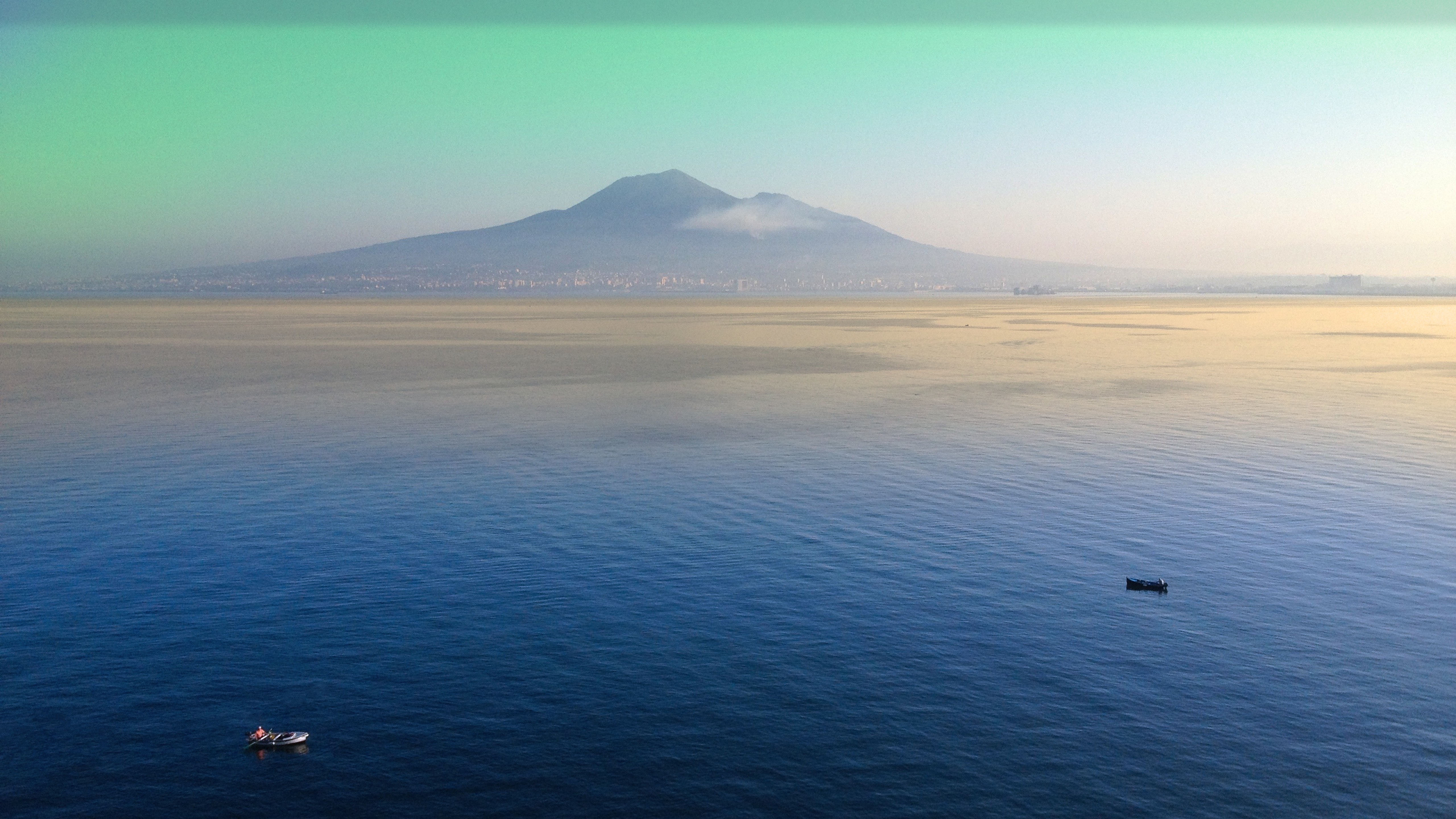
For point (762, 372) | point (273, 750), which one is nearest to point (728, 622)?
point (273, 750)

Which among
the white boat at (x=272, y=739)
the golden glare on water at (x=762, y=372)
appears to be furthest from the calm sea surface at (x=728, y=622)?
the golden glare on water at (x=762, y=372)

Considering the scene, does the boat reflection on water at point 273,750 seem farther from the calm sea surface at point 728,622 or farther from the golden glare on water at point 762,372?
the golden glare on water at point 762,372

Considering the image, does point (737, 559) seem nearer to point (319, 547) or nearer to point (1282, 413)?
point (319, 547)

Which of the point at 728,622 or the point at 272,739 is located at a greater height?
the point at 272,739

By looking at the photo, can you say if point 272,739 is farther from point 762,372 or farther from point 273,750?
point 762,372

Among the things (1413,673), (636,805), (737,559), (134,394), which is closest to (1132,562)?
(1413,673)

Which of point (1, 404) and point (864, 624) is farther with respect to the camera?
point (1, 404)
